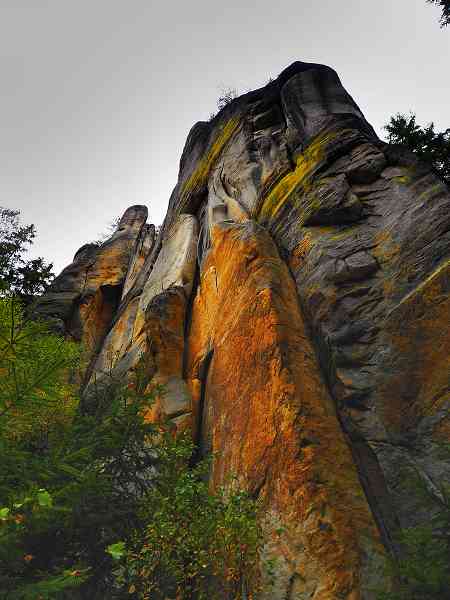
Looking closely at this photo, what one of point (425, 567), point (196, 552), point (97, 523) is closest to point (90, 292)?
point (97, 523)

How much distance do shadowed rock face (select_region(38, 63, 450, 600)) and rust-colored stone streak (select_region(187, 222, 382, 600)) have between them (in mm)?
30

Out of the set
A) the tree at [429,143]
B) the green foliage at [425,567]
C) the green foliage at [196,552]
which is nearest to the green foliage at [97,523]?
the green foliage at [196,552]

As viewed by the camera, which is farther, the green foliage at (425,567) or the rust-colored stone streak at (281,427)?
the rust-colored stone streak at (281,427)

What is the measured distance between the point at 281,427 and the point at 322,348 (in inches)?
94.7

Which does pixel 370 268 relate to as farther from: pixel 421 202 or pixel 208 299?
pixel 208 299

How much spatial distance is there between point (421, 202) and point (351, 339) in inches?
150

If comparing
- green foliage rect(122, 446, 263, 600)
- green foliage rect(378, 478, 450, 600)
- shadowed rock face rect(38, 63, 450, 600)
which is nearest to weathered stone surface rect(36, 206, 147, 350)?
shadowed rock face rect(38, 63, 450, 600)

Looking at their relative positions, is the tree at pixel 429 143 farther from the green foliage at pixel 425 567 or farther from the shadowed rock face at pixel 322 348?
the green foliage at pixel 425 567

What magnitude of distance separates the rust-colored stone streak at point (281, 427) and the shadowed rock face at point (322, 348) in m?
0.03

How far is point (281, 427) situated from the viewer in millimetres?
7137

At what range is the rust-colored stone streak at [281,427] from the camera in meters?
5.76

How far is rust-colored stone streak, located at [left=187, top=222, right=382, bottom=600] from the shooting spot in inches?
227

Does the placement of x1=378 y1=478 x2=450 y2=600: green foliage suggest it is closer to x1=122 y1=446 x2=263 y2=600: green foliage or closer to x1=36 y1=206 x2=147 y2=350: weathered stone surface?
x1=122 y1=446 x2=263 y2=600: green foliage

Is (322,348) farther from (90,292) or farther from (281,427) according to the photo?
(90,292)
